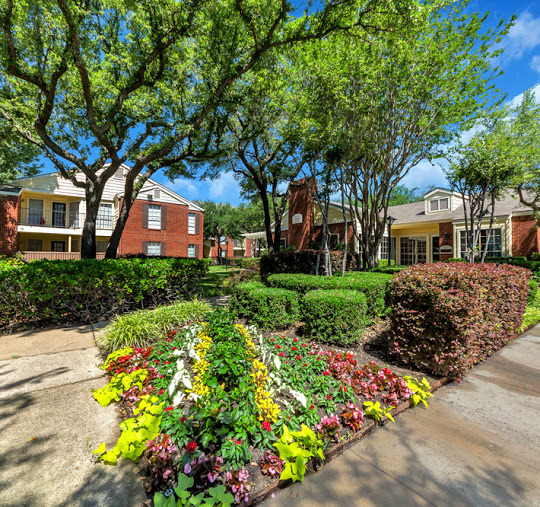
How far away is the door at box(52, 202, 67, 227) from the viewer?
1881 cm

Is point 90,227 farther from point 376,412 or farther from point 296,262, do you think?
point 376,412

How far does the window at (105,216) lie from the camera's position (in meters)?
19.3

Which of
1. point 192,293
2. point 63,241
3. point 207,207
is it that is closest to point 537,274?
point 192,293

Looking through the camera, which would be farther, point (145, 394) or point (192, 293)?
point (192, 293)

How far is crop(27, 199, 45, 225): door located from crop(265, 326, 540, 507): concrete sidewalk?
915 inches

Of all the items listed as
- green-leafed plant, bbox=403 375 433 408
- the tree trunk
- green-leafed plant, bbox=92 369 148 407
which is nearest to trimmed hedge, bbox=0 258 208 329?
the tree trunk

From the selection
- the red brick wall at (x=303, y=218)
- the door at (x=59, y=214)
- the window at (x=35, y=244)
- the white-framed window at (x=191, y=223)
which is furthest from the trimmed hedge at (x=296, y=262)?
the window at (x=35, y=244)

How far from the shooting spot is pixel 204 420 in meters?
2.16

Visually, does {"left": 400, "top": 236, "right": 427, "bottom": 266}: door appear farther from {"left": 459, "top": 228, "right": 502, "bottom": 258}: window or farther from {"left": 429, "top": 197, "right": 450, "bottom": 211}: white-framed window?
{"left": 459, "top": 228, "right": 502, "bottom": 258}: window

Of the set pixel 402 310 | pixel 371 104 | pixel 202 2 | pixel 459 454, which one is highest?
pixel 202 2

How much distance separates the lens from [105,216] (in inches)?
770

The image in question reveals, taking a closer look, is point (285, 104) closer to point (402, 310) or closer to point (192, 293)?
point (192, 293)

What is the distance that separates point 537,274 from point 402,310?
35.0ft

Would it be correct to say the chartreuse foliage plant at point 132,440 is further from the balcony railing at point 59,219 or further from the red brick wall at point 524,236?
the balcony railing at point 59,219
